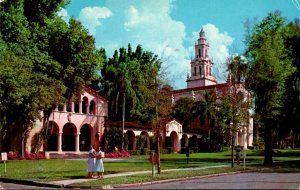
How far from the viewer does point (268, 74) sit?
110 feet

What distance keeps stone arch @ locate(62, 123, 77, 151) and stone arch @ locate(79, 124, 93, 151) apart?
1372 mm

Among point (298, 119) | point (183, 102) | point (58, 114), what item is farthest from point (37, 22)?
point (183, 102)

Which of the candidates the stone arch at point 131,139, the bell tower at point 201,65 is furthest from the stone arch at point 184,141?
the bell tower at point 201,65

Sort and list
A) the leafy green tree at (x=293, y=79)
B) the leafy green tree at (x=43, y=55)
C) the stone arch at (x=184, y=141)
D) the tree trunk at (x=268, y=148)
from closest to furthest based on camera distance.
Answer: the tree trunk at (x=268, y=148)
the leafy green tree at (x=43, y=55)
the leafy green tree at (x=293, y=79)
the stone arch at (x=184, y=141)

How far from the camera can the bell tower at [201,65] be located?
108 metres

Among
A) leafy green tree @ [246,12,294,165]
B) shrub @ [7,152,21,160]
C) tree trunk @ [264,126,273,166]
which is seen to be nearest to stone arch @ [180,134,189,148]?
tree trunk @ [264,126,273,166]

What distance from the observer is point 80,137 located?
180 feet

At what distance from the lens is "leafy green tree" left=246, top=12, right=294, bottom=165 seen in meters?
33.1

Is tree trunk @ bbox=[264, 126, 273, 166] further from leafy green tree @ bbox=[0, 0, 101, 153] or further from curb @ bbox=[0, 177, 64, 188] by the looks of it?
curb @ bbox=[0, 177, 64, 188]

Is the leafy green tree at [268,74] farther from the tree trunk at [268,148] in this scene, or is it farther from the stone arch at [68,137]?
the stone arch at [68,137]

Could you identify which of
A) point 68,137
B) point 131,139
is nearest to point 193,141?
point 131,139

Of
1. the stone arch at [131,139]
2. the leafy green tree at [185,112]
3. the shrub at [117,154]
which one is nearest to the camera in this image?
the shrub at [117,154]

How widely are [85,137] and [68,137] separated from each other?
2.48 metres

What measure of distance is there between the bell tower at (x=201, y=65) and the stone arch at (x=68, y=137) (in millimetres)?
59413
